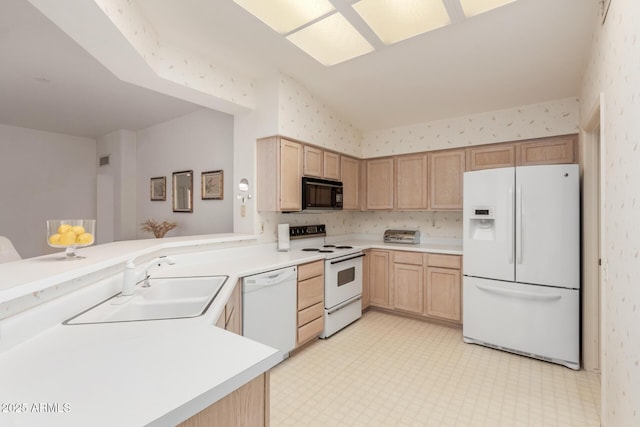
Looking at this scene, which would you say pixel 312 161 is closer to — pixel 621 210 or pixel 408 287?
pixel 408 287

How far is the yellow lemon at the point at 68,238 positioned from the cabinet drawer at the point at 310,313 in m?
1.85

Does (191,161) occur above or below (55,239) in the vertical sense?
above

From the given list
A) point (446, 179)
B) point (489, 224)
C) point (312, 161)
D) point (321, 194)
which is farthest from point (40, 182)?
point (489, 224)

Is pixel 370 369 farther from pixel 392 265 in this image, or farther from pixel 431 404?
pixel 392 265

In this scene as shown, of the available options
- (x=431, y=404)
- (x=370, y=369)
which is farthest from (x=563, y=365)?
(x=370, y=369)

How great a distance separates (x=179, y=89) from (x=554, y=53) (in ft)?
10.4

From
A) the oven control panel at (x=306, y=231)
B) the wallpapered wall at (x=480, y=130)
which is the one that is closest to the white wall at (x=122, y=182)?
the oven control panel at (x=306, y=231)

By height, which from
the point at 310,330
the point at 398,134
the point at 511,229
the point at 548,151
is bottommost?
the point at 310,330

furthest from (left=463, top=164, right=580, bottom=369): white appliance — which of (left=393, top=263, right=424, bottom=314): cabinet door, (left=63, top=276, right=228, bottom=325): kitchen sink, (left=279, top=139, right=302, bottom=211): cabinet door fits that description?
(left=63, top=276, right=228, bottom=325): kitchen sink

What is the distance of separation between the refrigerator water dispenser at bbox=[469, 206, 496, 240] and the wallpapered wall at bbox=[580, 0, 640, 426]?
117 cm

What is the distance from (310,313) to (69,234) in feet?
6.68

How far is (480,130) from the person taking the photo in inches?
142

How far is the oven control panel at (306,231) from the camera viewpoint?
11.8ft

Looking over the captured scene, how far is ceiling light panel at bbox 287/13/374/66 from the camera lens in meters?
2.46
